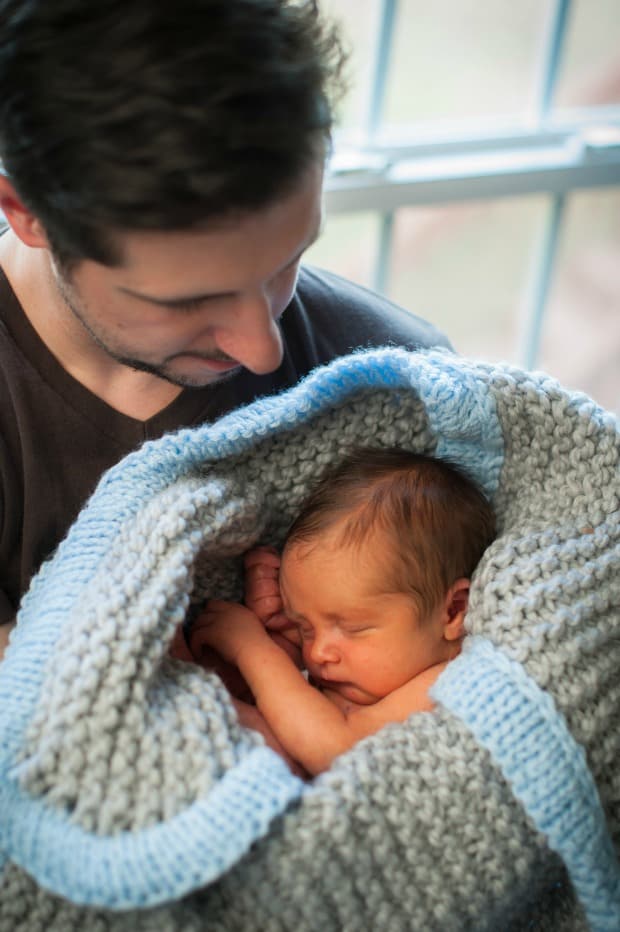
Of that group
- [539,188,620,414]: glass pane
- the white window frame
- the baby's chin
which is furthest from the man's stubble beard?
[539,188,620,414]: glass pane

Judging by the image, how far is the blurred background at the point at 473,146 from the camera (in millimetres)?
1644

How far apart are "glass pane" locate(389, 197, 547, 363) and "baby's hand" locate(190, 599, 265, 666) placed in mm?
974

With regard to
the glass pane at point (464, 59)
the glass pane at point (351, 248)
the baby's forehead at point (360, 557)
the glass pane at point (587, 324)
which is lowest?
the glass pane at point (587, 324)

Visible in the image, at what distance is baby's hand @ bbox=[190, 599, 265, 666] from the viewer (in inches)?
41.8

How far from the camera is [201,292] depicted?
829 millimetres

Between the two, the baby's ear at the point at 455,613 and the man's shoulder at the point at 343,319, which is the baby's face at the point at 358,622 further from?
the man's shoulder at the point at 343,319

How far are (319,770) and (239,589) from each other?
0.88 feet

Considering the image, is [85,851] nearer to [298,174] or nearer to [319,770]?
[319,770]

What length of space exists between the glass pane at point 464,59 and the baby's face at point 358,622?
1.05 m

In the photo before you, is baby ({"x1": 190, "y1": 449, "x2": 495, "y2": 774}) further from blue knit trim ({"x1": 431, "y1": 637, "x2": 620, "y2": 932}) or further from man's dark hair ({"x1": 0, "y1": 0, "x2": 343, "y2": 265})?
man's dark hair ({"x1": 0, "y1": 0, "x2": 343, "y2": 265})

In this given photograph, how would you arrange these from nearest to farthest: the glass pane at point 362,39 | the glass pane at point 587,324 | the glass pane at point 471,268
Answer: the glass pane at point 362,39, the glass pane at point 471,268, the glass pane at point 587,324

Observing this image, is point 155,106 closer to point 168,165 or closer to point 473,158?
point 168,165

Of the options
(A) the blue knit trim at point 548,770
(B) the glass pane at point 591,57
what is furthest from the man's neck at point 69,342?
(B) the glass pane at point 591,57

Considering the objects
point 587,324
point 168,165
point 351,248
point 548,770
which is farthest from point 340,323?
point 587,324
